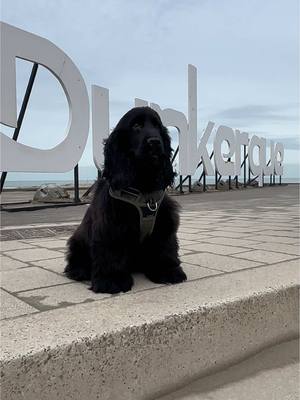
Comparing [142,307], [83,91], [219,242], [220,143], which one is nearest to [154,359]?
[142,307]

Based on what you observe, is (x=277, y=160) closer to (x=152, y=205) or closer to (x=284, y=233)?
(x=284, y=233)

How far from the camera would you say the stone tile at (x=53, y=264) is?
12.1ft

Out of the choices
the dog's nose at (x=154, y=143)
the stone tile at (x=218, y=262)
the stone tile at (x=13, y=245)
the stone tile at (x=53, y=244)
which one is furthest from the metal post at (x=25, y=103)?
the dog's nose at (x=154, y=143)

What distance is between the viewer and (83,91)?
1091cm

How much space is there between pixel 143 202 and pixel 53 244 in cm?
257

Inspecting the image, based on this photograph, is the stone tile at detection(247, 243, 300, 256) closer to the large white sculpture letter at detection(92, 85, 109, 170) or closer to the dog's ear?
the dog's ear

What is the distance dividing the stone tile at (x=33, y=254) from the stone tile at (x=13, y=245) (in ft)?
0.76

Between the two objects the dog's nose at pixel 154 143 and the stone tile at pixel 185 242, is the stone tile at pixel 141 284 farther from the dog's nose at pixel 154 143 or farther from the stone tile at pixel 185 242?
the stone tile at pixel 185 242

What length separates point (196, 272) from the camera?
3.46 metres

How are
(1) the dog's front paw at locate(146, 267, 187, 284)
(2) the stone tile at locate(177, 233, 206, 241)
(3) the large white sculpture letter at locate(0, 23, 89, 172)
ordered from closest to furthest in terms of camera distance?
(1) the dog's front paw at locate(146, 267, 187, 284) → (2) the stone tile at locate(177, 233, 206, 241) → (3) the large white sculpture letter at locate(0, 23, 89, 172)

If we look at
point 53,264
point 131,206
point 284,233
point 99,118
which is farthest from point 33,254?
point 99,118

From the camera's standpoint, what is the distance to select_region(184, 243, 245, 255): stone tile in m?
4.43

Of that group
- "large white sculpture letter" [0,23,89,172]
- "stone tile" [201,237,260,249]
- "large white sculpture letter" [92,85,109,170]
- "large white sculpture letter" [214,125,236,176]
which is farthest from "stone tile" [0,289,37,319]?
"large white sculpture letter" [214,125,236,176]

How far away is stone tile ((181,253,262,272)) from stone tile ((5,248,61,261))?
1.27m
